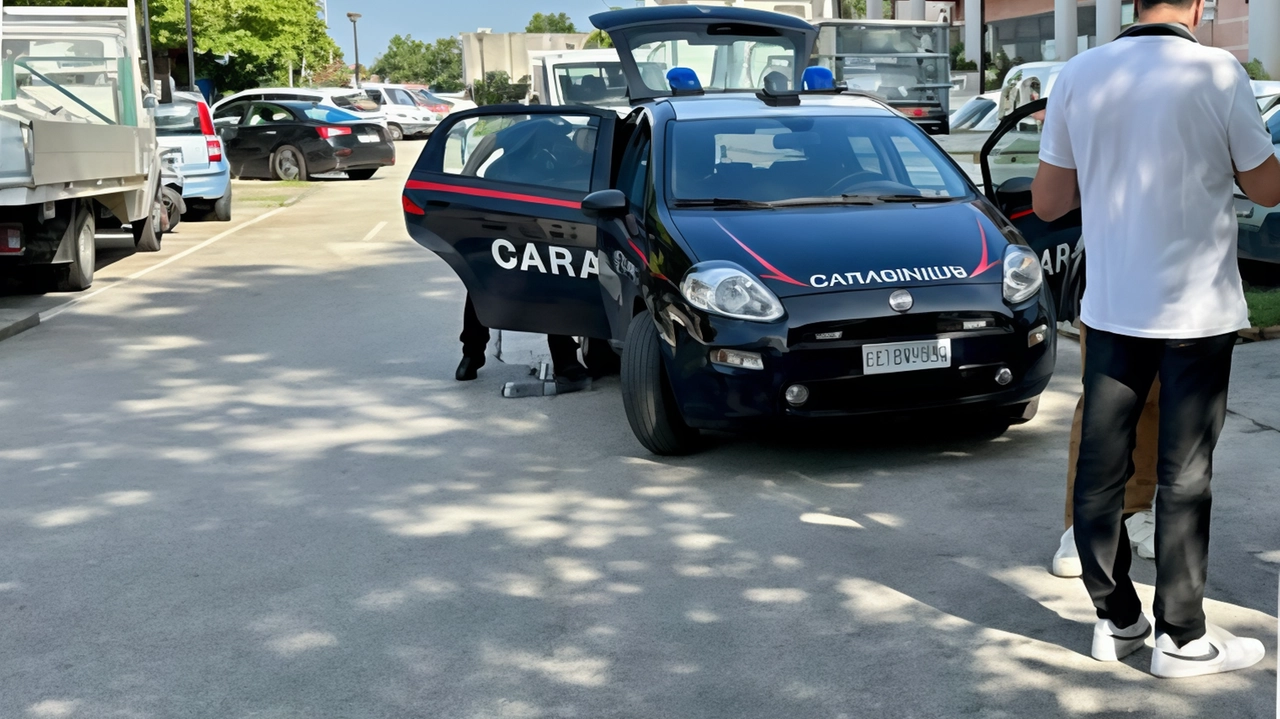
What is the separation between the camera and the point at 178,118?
62.8ft

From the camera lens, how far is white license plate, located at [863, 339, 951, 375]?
6.27 m

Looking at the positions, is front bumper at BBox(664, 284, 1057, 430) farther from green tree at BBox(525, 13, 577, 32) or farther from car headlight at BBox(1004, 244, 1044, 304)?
green tree at BBox(525, 13, 577, 32)

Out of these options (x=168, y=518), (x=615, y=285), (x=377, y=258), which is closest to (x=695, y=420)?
(x=615, y=285)

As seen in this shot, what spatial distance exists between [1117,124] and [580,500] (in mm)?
2981

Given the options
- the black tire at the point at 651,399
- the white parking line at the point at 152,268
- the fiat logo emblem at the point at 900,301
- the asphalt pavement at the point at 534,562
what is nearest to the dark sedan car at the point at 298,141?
the white parking line at the point at 152,268

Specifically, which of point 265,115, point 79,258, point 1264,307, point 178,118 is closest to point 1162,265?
point 1264,307

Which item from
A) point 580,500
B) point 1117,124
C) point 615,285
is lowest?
point 580,500

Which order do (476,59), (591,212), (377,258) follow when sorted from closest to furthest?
(591,212), (377,258), (476,59)

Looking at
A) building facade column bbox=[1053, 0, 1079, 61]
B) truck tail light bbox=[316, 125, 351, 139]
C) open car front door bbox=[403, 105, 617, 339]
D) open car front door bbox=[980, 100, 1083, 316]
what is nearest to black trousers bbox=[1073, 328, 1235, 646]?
open car front door bbox=[980, 100, 1083, 316]

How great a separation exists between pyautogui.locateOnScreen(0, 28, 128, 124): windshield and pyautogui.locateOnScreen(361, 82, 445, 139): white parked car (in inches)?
1086

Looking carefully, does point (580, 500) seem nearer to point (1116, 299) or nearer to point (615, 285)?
point (615, 285)

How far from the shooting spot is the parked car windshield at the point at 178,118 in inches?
750

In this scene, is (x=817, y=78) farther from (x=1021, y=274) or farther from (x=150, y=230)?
(x=150, y=230)

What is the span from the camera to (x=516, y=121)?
8453mm
